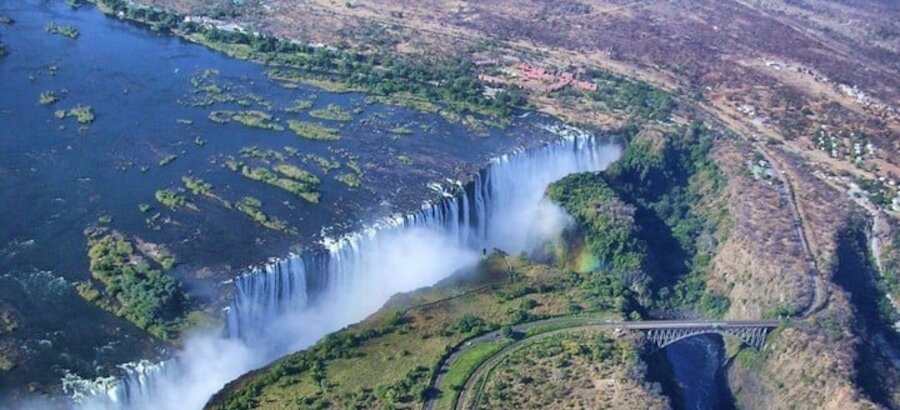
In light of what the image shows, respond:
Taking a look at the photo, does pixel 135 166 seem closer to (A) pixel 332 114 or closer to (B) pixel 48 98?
(B) pixel 48 98

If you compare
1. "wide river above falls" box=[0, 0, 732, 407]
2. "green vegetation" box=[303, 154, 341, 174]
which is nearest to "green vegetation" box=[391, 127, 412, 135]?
"wide river above falls" box=[0, 0, 732, 407]

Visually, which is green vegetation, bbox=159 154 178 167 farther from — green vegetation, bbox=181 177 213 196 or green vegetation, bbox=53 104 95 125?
green vegetation, bbox=53 104 95 125

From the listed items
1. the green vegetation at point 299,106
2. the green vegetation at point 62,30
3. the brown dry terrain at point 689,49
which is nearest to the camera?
the green vegetation at point 299,106

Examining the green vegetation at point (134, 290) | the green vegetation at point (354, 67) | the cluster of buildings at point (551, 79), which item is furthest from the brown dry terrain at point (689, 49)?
the green vegetation at point (134, 290)

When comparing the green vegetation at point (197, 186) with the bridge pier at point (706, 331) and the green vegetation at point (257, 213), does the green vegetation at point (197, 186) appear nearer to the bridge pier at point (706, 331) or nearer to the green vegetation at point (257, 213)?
the green vegetation at point (257, 213)

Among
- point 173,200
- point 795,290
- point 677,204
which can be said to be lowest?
point 677,204

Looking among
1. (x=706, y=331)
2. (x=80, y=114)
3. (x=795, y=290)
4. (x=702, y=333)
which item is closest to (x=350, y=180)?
(x=80, y=114)
